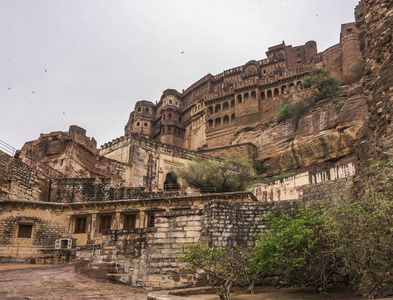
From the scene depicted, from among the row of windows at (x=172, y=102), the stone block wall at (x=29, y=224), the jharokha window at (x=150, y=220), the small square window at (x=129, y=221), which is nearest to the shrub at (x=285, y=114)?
the jharokha window at (x=150, y=220)

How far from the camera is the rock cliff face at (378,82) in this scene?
7.57 meters

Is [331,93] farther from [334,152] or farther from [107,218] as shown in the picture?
[107,218]

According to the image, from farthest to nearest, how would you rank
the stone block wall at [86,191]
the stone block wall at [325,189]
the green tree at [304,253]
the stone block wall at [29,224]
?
the stone block wall at [86,191], the stone block wall at [29,224], the stone block wall at [325,189], the green tree at [304,253]

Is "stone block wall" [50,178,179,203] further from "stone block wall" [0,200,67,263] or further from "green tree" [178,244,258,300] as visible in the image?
"green tree" [178,244,258,300]

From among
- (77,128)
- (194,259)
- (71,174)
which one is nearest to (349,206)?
(194,259)

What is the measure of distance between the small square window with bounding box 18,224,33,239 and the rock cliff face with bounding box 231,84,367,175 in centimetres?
2035

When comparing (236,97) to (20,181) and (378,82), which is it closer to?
(20,181)

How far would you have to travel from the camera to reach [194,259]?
9.33 metres

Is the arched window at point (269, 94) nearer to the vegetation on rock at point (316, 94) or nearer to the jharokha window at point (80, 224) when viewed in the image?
the vegetation on rock at point (316, 94)

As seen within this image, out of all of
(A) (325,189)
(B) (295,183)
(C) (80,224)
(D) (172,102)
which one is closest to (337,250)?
(A) (325,189)

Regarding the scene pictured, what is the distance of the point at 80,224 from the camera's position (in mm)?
20406

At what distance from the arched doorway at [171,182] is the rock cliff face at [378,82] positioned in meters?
22.5

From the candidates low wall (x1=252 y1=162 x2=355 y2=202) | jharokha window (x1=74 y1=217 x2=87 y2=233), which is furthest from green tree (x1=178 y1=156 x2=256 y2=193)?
jharokha window (x1=74 y1=217 x2=87 y2=233)

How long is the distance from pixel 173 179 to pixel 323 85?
17717mm
